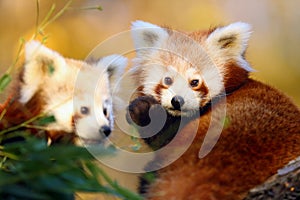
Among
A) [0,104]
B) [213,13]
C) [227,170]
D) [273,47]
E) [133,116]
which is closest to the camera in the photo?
[227,170]

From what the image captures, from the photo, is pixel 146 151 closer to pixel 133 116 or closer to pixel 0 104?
pixel 133 116

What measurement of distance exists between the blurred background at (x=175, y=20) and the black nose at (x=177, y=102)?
311 centimetres

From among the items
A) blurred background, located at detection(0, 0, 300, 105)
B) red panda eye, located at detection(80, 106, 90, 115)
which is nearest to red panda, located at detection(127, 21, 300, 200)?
red panda eye, located at detection(80, 106, 90, 115)

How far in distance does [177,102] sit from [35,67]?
0.47m

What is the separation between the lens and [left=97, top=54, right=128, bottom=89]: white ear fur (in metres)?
1.87

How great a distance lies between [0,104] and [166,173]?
53cm

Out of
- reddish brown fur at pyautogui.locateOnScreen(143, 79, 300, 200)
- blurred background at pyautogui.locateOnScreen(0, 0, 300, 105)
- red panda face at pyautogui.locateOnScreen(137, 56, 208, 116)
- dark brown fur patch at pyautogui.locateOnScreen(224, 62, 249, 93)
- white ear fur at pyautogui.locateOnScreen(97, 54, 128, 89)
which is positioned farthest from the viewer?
blurred background at pyautogui.locateOnScreen(0, 0, 300, 105)

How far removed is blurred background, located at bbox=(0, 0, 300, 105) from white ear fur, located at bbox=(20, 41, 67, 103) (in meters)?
3.25

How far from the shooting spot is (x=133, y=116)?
6.51 ft

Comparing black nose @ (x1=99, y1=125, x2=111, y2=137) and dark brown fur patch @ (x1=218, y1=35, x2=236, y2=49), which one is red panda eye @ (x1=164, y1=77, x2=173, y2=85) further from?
black nose @ (x1=99, y1=125, x2=111, y2=137)

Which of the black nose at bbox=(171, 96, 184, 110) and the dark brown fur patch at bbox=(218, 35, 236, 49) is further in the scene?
the dark brown fur patch at bbox=(218, 35, 236, 49)

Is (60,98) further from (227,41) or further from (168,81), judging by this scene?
(227,41)

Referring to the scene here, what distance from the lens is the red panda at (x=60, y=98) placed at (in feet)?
5.60

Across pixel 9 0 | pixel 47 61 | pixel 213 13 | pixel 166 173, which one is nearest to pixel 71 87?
pixel 47 61
